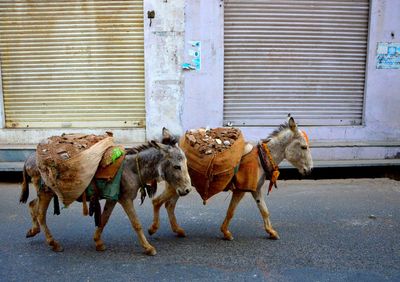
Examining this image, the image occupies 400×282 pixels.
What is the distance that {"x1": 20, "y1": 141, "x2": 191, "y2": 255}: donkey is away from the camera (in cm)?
407

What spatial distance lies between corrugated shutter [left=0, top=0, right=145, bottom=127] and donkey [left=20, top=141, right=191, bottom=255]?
13.9ft

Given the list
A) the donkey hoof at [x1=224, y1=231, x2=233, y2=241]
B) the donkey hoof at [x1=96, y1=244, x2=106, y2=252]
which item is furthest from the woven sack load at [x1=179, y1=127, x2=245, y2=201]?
the donkey hoof at [x1=96, y1=244, x2=106, y2=252]

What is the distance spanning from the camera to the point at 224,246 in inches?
182

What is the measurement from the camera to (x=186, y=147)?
457cm

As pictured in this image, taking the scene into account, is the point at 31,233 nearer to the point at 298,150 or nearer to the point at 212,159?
the point at 212,159

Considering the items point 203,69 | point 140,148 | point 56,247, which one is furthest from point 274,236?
point 203,69

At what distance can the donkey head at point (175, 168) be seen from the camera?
159 inches

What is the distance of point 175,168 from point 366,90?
6172 mm

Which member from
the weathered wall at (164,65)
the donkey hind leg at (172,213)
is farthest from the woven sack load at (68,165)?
the weathered wall at (164,65)

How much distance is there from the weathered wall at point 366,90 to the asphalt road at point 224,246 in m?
2.37

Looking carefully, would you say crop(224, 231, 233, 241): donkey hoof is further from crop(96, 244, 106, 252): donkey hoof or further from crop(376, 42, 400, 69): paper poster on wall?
crop(376, 42, 400, 69): paper poster on wall

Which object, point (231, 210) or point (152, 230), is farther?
point (152, 230)

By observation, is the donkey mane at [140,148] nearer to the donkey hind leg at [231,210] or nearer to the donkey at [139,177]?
the donkey at [139,177]

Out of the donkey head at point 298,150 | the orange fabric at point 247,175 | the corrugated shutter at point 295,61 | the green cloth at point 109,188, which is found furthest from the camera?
the corrugated shutter at point 295,61
